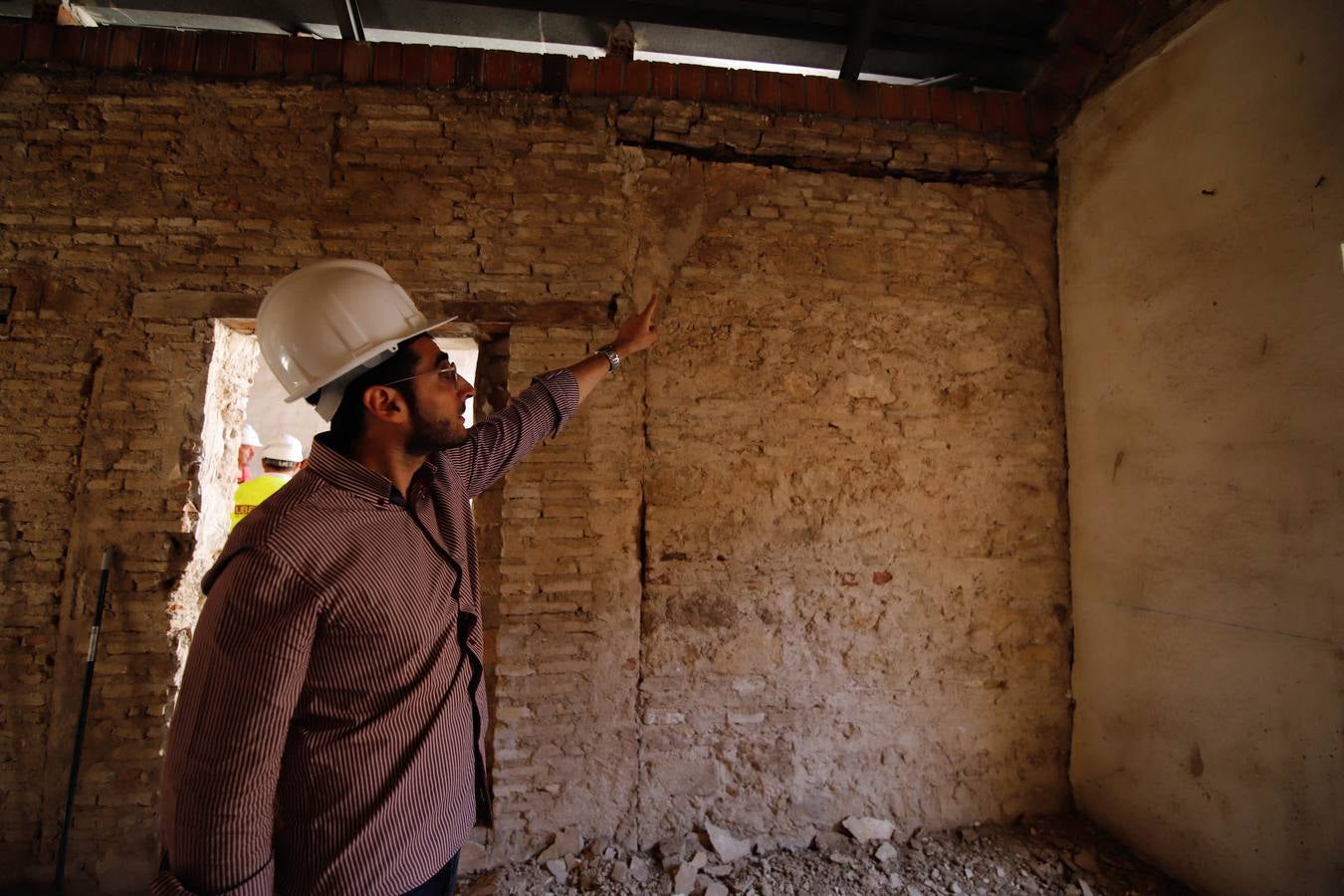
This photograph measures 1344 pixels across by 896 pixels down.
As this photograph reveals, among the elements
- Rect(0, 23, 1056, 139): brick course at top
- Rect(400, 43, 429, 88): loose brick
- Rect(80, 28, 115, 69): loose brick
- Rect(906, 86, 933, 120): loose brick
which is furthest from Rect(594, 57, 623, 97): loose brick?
Rect(80, 28, 115, 69): loose brick

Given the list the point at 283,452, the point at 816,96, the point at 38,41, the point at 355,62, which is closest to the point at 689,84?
the point at 816,96

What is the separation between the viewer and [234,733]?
1.14 metres

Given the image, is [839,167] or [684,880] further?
[839,167]

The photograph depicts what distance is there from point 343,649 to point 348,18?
10.6ft

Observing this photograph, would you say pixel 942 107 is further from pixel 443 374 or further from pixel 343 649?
pixel 343 649

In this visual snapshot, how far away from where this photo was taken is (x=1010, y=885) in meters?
2.79

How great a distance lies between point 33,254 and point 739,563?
11.8 feet

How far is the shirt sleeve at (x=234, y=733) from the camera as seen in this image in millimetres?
1134

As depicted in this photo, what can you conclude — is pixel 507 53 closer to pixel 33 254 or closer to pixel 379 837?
pixel 33 254

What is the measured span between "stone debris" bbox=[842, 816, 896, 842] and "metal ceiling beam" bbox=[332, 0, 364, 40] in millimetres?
4628

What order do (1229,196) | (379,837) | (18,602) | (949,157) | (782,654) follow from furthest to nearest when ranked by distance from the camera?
(949,157)
(782,654)
(18,602)
(1229,196)
(379,837)

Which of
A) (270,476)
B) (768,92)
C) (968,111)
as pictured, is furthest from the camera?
(270,476)

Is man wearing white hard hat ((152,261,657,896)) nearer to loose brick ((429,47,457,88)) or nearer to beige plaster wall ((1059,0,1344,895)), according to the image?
loose brick ((429,47,457,88))

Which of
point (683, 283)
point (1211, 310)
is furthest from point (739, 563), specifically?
point (1211, 310)
